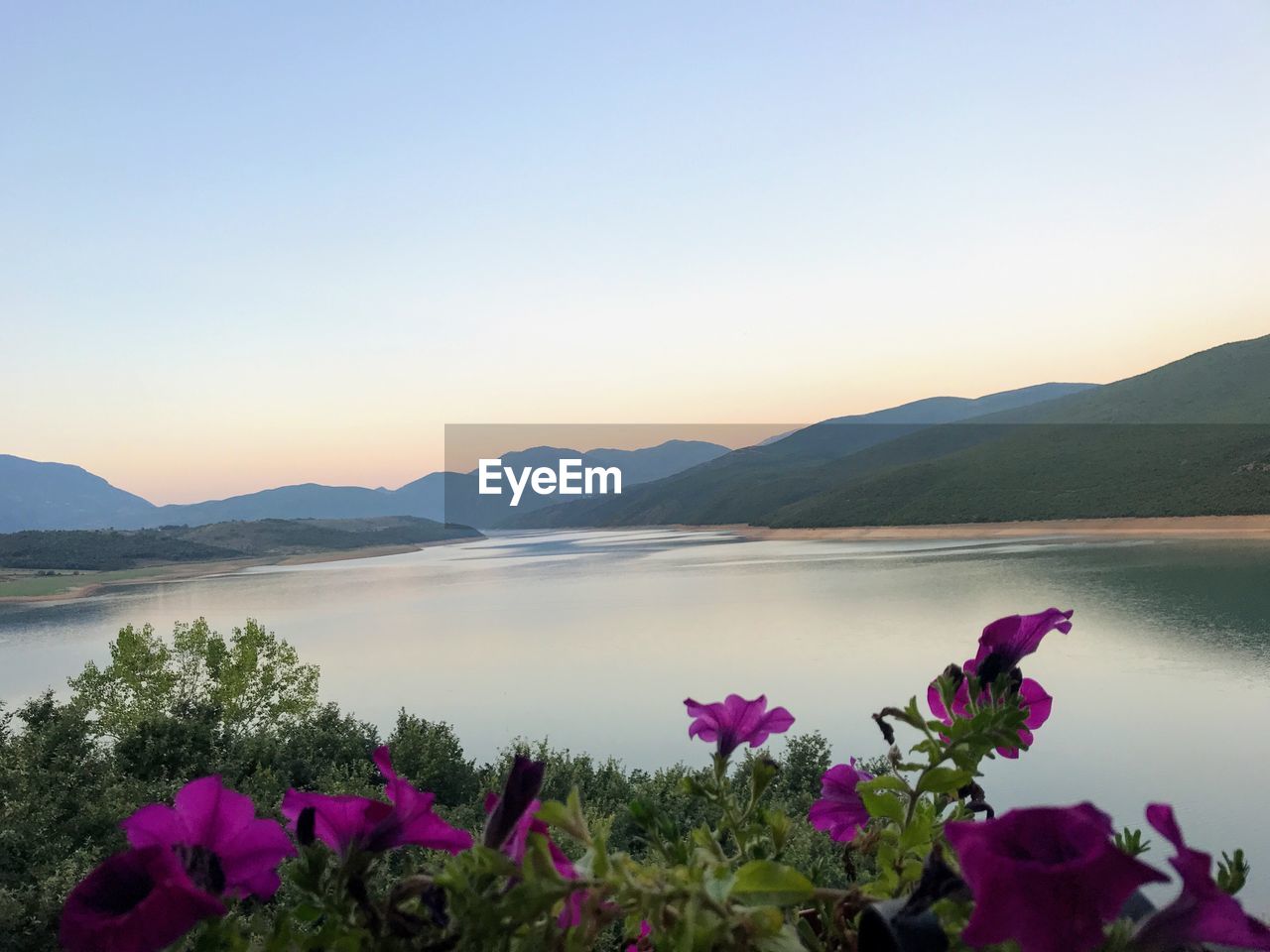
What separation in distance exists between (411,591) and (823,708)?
41.0 m

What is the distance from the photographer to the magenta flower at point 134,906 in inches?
17.2

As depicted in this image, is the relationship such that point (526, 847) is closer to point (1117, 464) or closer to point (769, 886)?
point (769, 886)

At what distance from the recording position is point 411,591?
2211 inches

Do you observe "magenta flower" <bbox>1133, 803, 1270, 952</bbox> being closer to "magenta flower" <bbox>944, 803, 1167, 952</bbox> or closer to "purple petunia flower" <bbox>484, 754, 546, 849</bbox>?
"magenta flower" <bbox>944, 803, 1167, 952</bbox>

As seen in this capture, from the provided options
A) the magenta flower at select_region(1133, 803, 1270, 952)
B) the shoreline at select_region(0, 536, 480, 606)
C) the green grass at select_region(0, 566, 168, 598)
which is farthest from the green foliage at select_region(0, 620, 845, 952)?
the green grass at select_region(0, 566, 168, 598)

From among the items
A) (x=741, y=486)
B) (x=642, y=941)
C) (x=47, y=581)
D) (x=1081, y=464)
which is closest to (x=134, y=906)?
(x=642, y=941)

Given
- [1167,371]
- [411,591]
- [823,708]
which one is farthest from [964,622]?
[1167,371]

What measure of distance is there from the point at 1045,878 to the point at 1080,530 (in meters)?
72.3

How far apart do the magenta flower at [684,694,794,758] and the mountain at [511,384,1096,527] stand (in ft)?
362

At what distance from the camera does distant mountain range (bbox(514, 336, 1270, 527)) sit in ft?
202

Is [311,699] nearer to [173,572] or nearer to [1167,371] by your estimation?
[173,572]

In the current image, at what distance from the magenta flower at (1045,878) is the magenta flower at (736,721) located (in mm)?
474

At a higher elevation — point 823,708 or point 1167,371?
point 1167,371

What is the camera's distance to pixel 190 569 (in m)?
78.4
